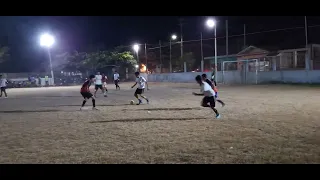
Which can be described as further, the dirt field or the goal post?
the goal post

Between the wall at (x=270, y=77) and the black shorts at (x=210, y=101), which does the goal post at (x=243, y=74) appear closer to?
the wall at (x=270, y=77)

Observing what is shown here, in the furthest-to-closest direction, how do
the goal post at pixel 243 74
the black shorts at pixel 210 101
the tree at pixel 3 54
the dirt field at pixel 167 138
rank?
1. the tree at pixel 3 54
2. the goal post at pixel 243 74
3. the black shorts at pixel 210 101
4. the dirt field at pixel 167 138

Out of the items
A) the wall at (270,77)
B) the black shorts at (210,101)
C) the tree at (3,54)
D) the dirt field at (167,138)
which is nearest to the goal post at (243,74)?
the wall at (270,77)

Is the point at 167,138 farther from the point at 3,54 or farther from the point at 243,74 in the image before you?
the point at 3,54

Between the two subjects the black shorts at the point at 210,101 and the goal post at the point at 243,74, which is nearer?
the black shorts at the point at 210,101

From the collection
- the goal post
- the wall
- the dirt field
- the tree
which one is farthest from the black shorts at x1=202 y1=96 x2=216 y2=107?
the tree

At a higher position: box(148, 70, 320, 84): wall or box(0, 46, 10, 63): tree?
box(0, 46, 10, 63): tree

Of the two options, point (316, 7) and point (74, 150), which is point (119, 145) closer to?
point (74, 150)

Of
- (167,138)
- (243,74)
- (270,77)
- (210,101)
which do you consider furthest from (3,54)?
(167,138)

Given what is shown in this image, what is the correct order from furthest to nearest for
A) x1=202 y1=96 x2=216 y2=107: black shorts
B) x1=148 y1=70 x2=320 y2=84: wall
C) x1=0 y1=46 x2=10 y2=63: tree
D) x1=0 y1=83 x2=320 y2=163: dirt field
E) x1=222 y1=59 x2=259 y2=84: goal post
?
x1=0 y1=46 x2=10 y2=63: tree < x1=222 y1=59 x2=259 y2=84: goal post < x1=148 y1=70 x2=320 y2=84: wall < x1=202 y1=96 x2=216 y2=107: black shorts < x1=0 y1=83 x2=320 y2=163: dirt field

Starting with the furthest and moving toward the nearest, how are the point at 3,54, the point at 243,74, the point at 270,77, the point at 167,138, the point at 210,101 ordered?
the point at 3,54, the point at 243,74, the point at 270,77, the point at 210,101, the point at 167,138

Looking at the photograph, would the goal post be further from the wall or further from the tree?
the tree

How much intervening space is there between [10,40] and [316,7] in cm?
8677

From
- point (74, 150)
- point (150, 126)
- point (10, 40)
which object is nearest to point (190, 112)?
point (150, 126)
